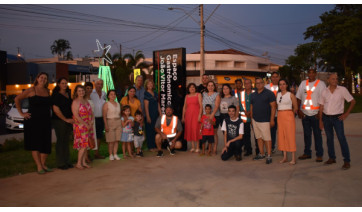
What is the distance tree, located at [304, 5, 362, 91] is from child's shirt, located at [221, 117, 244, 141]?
107 feet

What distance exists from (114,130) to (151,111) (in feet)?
4.61

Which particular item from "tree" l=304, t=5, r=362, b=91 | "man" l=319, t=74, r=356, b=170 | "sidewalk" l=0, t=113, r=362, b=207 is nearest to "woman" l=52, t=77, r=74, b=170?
"sidewalk" l=0, t=113, r=362, b=207

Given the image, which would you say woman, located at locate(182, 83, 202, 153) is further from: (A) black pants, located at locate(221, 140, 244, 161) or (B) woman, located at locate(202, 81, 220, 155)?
(A) black pants, located at locate(221, 140, 244, 161)

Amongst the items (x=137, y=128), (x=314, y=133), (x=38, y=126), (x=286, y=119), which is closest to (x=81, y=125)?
(x=38, y=126)

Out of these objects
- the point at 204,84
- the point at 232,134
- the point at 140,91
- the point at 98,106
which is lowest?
the point at 232,134

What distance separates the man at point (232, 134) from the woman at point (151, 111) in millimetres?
1964

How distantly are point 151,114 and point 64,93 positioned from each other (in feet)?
8.46

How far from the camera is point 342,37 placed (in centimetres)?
3562

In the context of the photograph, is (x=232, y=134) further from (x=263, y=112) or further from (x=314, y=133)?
(x=314, y=133)

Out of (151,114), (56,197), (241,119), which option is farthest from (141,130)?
(56,197)

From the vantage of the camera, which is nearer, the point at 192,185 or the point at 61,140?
the point at 192,185

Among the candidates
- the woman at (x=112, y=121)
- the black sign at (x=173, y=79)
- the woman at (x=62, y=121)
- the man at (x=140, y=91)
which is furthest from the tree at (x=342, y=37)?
the woman at (x=62, y=121)

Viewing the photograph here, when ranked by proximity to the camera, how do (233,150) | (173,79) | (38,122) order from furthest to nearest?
(173,79), (233,150), (38,122)

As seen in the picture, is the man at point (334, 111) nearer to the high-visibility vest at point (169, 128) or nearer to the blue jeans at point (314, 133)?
the blue jeans at point (314, 133)
